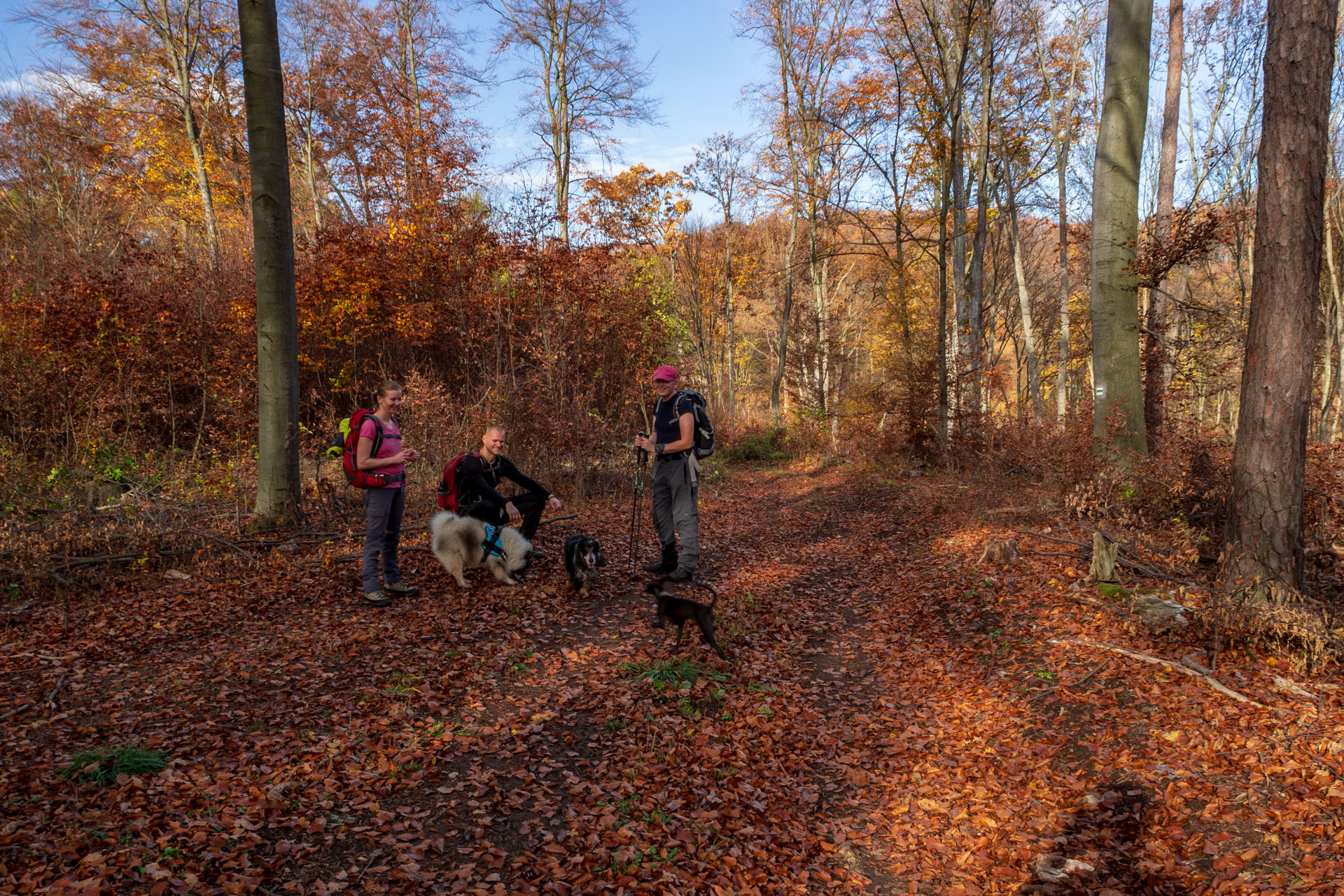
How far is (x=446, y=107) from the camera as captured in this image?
71.4 ft

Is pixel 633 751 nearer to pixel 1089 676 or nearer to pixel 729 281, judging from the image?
pixel 1089 676

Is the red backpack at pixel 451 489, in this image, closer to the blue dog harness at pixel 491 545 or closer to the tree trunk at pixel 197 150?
the blue dog harness at pixel 491 545

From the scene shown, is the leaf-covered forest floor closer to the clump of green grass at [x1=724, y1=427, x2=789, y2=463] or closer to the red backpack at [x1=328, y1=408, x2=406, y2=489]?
the red backpack at [x1=328, y1=408, x2=406, y2=489]

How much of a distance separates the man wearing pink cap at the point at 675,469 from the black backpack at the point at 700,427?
0.04 m

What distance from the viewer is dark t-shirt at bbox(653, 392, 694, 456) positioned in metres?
7.29

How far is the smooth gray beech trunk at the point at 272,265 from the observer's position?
819 cm

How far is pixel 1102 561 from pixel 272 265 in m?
10.0

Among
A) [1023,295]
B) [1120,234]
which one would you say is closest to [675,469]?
[1120,234]

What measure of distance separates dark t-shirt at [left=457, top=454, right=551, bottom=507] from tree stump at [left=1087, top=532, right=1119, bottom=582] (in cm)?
589

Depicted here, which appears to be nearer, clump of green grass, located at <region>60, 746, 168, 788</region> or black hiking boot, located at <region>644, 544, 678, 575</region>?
clump of green grass, located at <region>60, 746, 168, 788</region>

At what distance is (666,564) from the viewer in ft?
25.8

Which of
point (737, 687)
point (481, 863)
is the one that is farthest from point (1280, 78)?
point (481, 863)

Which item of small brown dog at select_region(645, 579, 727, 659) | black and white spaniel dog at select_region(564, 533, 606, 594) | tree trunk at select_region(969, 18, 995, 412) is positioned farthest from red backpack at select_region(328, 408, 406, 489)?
tree trunk at select_region(969, 18, 995, 412)

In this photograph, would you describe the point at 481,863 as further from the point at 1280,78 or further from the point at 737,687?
the point at 1280,78
